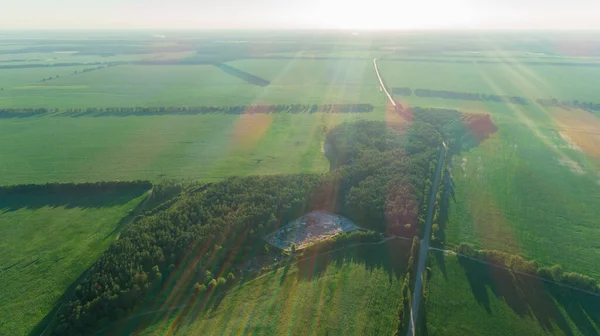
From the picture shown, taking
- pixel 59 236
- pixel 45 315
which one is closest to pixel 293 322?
pixel 45 315

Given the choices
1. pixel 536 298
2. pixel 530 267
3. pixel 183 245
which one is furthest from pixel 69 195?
pixel 536 298

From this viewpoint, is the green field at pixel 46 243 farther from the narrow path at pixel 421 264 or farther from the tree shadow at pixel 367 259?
the narrow path at pixel 421 264

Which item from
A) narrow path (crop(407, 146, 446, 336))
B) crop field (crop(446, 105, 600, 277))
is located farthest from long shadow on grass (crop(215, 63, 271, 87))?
narrow path (crop(407, 146, 446, 336))

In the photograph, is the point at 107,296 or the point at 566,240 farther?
the point at 566,240

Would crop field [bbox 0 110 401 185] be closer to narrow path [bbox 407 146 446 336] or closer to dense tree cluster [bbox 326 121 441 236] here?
dense tree cluster [bbox 326 121 441 236]

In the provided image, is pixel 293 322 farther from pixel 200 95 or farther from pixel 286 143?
pixel 200 95
